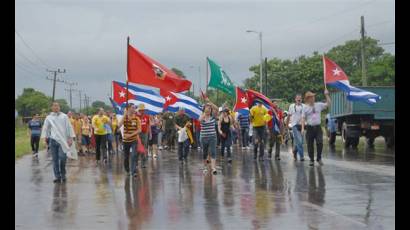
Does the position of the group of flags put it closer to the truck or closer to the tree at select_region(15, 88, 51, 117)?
the truck

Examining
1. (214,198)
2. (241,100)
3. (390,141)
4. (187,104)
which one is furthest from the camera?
(390,141)

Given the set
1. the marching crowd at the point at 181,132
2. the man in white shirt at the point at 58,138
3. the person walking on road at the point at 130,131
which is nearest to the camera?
the man in white shirt at the point at 58,138

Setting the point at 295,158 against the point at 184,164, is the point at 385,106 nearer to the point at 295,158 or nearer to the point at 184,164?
the point at 295,158

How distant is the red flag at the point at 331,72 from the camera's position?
19089 millimetres

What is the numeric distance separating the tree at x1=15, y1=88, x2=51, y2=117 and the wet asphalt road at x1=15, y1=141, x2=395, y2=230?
98832mm

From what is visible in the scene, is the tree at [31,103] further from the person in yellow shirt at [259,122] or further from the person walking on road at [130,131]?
the person walking on road at [130,131]

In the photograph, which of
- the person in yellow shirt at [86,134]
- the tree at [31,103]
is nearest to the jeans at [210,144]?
the person in yellow shirt at [86,134]

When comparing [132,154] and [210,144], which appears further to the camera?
[210,144]

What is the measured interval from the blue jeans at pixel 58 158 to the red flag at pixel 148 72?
221cm

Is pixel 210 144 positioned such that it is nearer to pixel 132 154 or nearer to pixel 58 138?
pixel 132 154

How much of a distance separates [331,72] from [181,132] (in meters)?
4.32

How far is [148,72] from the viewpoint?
15875 mm

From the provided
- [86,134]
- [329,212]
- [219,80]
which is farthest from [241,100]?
[329,212]
